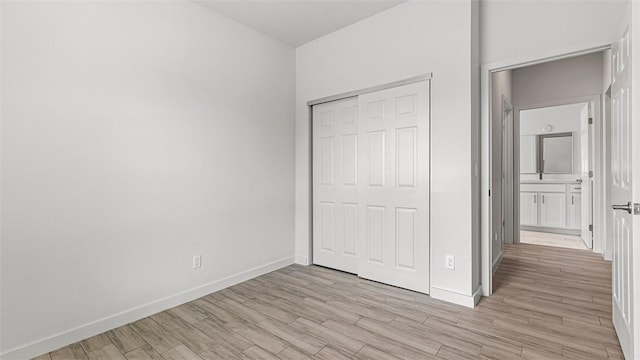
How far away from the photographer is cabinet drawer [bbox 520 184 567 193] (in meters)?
5.75

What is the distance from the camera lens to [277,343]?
83.0 inches

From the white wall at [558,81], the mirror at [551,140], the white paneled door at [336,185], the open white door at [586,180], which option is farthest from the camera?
the mirror at [551,140]

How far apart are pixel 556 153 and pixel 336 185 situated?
16.4ft

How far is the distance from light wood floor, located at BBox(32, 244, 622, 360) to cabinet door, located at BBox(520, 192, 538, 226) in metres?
2.95

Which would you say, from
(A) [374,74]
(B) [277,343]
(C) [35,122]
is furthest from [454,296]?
(C) [35,122]

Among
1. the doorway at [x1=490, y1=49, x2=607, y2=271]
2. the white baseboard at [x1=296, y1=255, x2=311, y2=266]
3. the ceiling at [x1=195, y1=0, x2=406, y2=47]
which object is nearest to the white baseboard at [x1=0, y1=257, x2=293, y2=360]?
the white baseboard at [x1=296, y1=255, x2=311, y2=266]

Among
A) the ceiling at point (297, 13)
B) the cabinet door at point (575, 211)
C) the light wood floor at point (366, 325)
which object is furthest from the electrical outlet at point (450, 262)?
the cabinet door at point (575, 211)

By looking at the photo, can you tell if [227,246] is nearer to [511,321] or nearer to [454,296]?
[454,296]

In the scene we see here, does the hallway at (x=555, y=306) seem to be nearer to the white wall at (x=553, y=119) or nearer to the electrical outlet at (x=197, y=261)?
the electrical outlet at (x=197, y=261)

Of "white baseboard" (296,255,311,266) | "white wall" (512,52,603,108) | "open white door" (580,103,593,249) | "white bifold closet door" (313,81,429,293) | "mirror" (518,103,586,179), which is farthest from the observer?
"mirror" (518,103,586,179)

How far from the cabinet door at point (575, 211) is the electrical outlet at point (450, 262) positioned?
174 inches

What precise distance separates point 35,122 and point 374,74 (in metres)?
2.80

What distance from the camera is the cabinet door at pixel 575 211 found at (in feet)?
18.1

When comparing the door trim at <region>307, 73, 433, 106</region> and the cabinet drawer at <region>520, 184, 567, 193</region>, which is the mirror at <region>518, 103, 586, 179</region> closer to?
the cabinet drawer at <region>520, 184, 567, 193</region>
